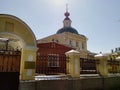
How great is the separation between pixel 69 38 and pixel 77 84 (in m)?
23.0

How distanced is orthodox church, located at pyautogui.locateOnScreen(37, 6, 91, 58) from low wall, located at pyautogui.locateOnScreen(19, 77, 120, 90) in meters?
18.5

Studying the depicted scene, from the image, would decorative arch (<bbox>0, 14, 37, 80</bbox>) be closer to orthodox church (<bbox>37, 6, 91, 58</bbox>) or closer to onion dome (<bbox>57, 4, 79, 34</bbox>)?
orthodox church (<bbox>37, 6, 91, 58</bbox>)

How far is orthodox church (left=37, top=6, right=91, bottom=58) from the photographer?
32194 mm

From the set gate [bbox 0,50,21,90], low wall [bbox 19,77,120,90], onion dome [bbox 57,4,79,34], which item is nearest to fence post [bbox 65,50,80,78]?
low wall [bbox 19,77,120,90]

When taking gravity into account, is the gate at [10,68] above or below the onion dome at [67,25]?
below

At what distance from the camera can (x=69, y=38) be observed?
32594 millimetres

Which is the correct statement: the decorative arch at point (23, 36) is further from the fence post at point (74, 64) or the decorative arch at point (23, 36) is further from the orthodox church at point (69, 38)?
the orthodox church at point (69, 38)

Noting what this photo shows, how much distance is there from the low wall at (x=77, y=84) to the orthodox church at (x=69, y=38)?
18.5 m

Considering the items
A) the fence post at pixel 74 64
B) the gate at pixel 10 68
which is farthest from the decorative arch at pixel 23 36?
the fence post at pixel 74 64

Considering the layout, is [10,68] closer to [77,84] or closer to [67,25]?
[77,84]

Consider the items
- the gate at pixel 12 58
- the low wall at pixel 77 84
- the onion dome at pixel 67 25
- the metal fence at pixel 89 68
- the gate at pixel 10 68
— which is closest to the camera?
the gate at pixel 10 68

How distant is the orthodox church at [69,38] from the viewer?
106 feet

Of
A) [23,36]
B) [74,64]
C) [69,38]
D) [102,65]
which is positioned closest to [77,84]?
[74,64]

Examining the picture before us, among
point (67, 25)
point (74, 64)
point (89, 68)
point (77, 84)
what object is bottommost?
point (77, 84)
